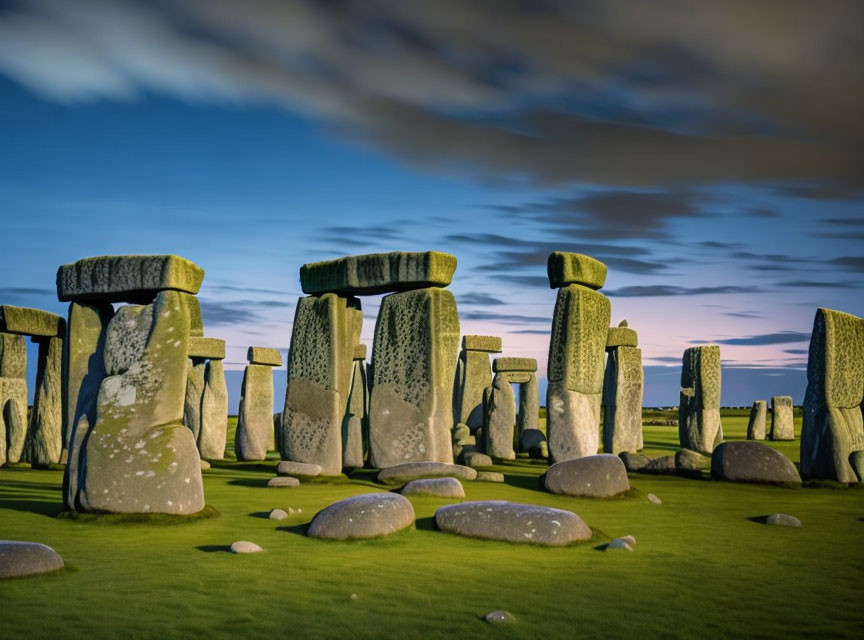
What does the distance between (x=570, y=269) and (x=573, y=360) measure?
155cm

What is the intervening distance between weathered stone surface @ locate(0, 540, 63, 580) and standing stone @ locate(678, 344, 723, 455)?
16832 mm

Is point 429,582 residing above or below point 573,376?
below

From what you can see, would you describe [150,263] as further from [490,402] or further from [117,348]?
[490,402]

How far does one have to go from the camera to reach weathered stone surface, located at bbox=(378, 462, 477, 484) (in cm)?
1246

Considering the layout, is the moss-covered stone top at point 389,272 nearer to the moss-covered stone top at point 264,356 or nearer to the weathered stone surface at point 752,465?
the weathered stone surface at point 752,465

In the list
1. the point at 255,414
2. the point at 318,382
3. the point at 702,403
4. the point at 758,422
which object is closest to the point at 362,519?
the point at 318,382

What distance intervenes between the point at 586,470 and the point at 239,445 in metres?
10.1

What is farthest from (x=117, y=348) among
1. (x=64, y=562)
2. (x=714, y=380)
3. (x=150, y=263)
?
(x=714, y=380)

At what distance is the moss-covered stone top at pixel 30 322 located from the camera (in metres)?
16.5

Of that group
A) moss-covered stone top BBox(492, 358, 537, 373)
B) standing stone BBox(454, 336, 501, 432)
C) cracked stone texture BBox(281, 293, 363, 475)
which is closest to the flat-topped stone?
cracked stone texture BBox(281, 293, 363, 475)

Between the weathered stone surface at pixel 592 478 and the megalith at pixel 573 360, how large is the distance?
3039 millimetres

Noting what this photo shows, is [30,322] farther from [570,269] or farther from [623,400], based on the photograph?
[623,400]

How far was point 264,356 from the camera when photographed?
19.8 m

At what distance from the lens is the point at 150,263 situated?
9.33m
